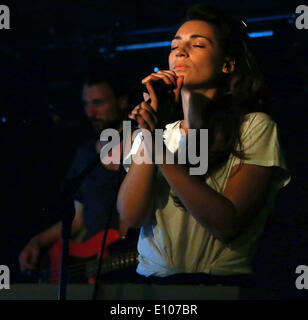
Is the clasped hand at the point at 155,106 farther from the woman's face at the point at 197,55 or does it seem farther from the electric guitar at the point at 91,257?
the electric guitar at the point at 91,257

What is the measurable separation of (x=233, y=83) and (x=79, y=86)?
2.18m

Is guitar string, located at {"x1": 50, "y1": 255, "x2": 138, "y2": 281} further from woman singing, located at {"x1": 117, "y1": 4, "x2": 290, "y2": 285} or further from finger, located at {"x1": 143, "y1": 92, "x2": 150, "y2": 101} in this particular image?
finger, located at {"x1": 143, "y1": 92, "x2": 150, "y2": 101}

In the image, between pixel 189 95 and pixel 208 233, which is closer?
pixel 208 233

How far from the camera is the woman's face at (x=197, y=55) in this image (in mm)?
1827

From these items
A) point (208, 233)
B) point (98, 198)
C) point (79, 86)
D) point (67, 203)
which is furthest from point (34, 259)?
point (208, 233)

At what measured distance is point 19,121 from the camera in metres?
3.82

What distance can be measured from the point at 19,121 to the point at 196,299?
2922mm

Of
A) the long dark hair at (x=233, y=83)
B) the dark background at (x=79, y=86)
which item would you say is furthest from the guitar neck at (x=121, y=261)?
the long dark hair at (x=233, y=83)

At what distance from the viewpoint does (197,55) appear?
186 centimetres

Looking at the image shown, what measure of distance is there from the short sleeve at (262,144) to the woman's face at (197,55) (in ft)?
0.69

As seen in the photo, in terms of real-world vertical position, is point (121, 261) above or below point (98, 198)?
below

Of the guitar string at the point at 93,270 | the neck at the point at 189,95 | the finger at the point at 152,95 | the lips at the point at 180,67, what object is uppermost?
the lips at the point at 180,67

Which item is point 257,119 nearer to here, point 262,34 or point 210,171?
point 210,171
